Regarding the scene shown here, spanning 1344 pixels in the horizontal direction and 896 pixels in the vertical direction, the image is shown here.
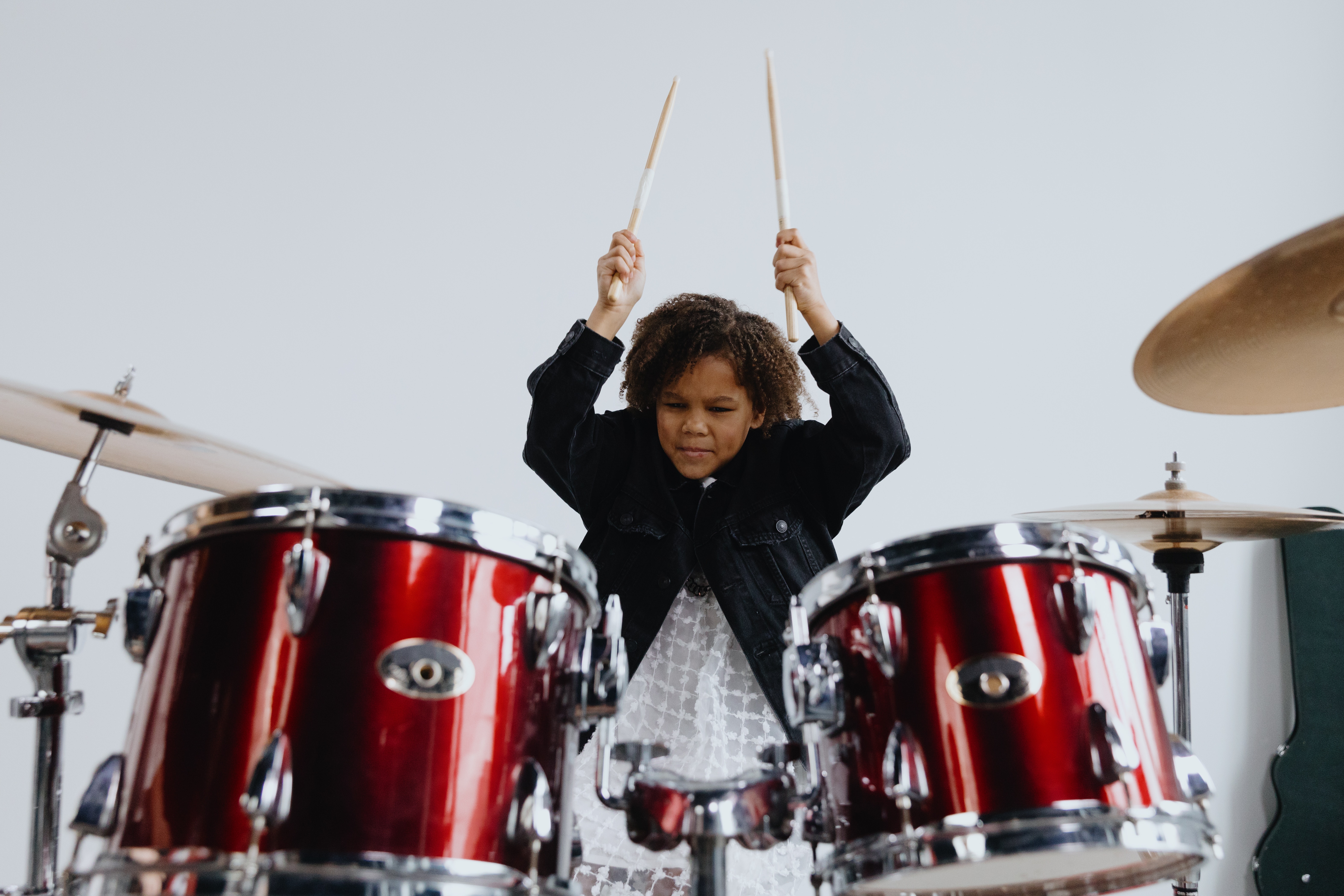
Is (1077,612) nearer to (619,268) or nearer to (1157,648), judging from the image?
(1157,648)

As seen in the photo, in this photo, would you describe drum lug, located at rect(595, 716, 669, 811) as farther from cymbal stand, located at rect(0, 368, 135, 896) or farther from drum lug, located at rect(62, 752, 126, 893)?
cymbal stand, located at rect(0, 368, 135, 896)

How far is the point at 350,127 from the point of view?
185 cm

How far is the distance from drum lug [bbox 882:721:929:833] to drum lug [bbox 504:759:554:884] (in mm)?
272

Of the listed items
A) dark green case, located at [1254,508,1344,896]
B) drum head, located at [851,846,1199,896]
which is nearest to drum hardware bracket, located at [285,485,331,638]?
drum head, located at [851,846,1199,896]

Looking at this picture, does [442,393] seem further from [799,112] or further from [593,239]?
[799,112]

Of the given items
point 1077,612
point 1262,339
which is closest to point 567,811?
point 1077,612

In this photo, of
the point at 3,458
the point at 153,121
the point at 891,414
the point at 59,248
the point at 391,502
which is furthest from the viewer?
the point at 153,121

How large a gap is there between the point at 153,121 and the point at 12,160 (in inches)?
9.0

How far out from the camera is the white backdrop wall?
1.69 meters

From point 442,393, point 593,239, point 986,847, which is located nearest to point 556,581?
point 986,847

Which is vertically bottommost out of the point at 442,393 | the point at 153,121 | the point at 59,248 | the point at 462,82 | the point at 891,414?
the point at 891,414

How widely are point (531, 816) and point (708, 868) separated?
0.56ft

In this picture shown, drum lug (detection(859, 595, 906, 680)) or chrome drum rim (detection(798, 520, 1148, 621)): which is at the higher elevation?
chrome drum rim (detection(798, 520, 1148, 621))

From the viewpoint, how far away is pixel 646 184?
4.52ft
